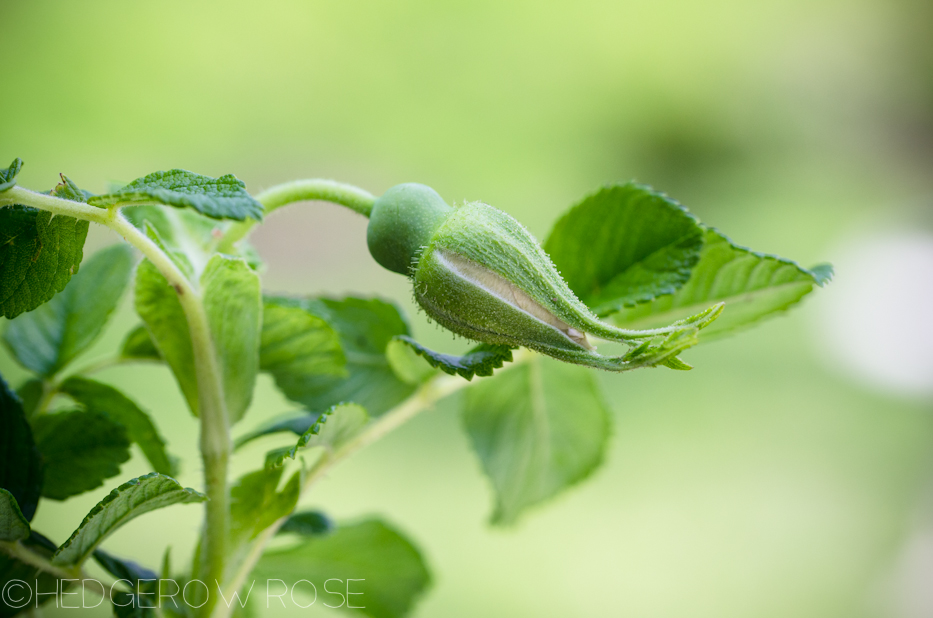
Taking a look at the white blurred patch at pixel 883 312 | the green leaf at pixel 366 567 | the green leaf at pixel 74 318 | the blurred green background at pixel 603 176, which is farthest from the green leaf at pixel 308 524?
the white blurred patch at pixel 883 312

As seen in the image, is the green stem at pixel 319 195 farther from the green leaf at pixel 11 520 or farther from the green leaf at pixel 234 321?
the green leaf at pixel 11 520

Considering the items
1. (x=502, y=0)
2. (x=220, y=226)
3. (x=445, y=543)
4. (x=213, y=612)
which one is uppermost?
(x=502, y=0)

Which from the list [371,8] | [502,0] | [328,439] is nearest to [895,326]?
[502,0]

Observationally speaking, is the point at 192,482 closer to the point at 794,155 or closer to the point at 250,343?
the point at 250,343

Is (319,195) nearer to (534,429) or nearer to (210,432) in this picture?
(210,432)

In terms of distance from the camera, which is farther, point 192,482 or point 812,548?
point 812,548

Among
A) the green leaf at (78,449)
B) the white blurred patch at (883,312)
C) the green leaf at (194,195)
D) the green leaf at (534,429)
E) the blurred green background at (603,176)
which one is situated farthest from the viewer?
the white blurred patch at (883,312)
